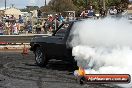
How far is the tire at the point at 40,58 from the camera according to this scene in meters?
14.8

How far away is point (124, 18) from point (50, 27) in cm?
1911

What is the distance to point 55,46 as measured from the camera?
45.1 feet

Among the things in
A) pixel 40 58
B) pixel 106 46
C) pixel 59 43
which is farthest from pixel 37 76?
pixel 106 46

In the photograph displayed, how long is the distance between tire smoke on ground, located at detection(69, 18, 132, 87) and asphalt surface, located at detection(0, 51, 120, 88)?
2.56 feet

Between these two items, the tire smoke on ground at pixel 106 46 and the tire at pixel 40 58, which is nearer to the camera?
the tire smoke on ground at pixel 106 46

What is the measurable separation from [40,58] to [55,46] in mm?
1486

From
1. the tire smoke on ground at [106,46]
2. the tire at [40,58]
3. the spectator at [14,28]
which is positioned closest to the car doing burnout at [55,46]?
the tire at [40,58]

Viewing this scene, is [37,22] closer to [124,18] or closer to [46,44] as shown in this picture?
[46,44]

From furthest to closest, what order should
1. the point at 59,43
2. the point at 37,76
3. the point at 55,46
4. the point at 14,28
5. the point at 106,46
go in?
the point at 14,28, the point at 55,46, the point at 59,43, the point at 37,76, the point at 106,46

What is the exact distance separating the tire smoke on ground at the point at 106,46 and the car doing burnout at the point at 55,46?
6.17 ft

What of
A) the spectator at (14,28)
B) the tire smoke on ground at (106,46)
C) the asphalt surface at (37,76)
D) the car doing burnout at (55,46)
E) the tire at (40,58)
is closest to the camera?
the tire smoke on ground at (106,46)

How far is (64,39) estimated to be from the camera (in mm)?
13031

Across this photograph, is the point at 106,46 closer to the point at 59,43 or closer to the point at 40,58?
the point at 59,43

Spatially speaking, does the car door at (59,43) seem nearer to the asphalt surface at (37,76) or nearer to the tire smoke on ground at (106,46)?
the asphalt surface at (37,76)
